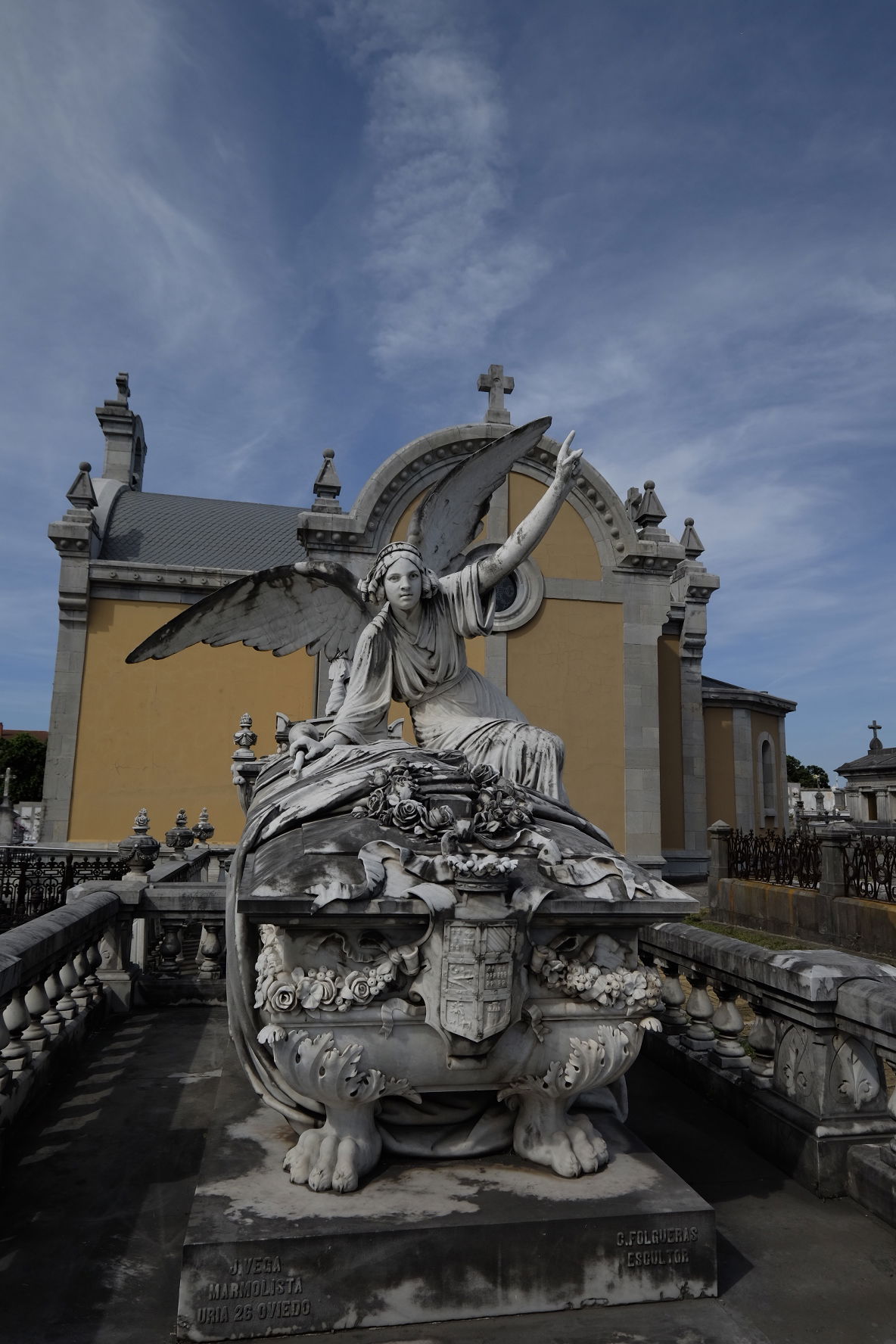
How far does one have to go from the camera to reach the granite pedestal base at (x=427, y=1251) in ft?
7.22

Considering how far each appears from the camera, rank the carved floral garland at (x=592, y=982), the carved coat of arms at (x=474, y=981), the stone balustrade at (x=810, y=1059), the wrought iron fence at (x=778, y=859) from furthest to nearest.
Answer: the wrought iron fence at (x=778, y=859) → the stone balustrade at (x=810, y=1059) → the carved floral garland at (x=592, y=982) → the carved coat of arms at (x=474, y=981)

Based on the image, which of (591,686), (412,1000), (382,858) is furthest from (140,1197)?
(591,686)

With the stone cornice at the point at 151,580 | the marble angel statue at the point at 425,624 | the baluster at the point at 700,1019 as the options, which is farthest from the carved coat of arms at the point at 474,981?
the stone cornice at the point at 151,580

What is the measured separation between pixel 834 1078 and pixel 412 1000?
69.4 inches

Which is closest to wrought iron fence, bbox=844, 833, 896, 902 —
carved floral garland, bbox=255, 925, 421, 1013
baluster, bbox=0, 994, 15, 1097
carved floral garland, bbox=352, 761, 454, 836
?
carved floral garland, bbox=352, 761, 454, 836

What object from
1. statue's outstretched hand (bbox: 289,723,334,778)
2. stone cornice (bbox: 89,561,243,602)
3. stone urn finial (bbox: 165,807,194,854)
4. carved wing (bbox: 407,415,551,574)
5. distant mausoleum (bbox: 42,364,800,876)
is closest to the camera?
statue's outstretched hand (bbox: 289,723,334,778)

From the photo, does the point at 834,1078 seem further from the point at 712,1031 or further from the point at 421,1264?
the point at 421,1264

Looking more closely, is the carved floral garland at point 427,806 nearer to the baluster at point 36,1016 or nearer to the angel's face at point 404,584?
the angel's face at point 404,584

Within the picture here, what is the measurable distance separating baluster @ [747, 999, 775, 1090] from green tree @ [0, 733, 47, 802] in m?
50.4

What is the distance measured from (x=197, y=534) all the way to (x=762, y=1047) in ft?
58.3

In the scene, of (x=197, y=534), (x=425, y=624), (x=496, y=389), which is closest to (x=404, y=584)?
(x=425, y=624)

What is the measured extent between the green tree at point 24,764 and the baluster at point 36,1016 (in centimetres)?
4840

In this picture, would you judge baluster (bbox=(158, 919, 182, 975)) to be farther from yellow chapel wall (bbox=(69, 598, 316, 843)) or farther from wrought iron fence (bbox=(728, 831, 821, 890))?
yellow chapel wall (bbox=(69, 598, 316, 843))

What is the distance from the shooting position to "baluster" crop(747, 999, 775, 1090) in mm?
3623
